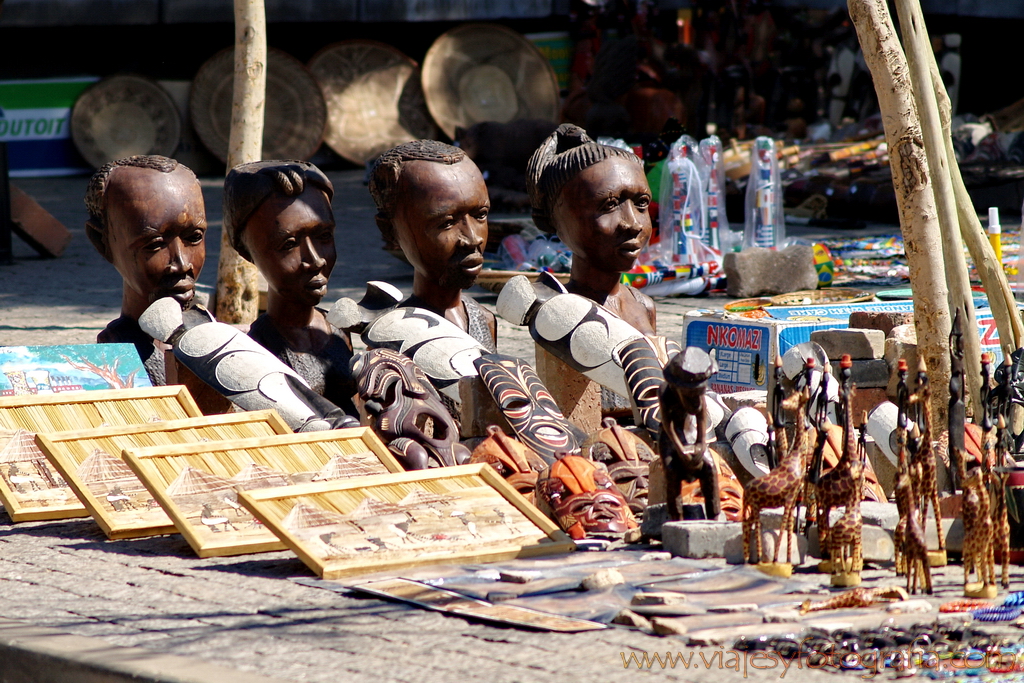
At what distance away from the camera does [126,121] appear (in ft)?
52.2

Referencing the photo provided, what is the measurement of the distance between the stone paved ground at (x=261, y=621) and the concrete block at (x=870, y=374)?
160 cm

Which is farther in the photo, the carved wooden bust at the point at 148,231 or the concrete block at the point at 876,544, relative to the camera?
the carved wooden bust at the point at 148,231

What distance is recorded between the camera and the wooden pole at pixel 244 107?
7.02 m

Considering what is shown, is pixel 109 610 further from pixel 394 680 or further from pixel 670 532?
pixel 670 532

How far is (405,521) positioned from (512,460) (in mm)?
656

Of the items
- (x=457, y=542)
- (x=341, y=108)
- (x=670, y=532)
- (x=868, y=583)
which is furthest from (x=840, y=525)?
(x=341, y=108)

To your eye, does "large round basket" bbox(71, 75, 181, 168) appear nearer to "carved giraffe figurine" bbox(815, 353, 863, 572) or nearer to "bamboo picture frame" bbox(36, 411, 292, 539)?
"bamboo picture frame" bbox(36, 411, 292, 539)

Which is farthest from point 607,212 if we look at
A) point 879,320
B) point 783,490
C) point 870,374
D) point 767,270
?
point 767,270

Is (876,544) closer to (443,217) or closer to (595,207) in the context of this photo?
(595,207)

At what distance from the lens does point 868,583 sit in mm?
3285

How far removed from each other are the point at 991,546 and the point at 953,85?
14806 millimetres

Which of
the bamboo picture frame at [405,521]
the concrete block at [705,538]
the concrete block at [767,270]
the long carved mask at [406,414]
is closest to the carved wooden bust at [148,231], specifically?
the long carved mask at [406,414]

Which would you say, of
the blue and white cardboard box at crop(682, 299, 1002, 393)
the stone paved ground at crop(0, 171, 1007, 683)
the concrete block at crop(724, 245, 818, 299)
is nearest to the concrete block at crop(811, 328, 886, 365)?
the blue and white cardboard box at crop(682, 299, 1002, 393)

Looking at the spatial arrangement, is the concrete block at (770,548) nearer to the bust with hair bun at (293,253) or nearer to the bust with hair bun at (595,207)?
the bust with hair bun at (595,207)
